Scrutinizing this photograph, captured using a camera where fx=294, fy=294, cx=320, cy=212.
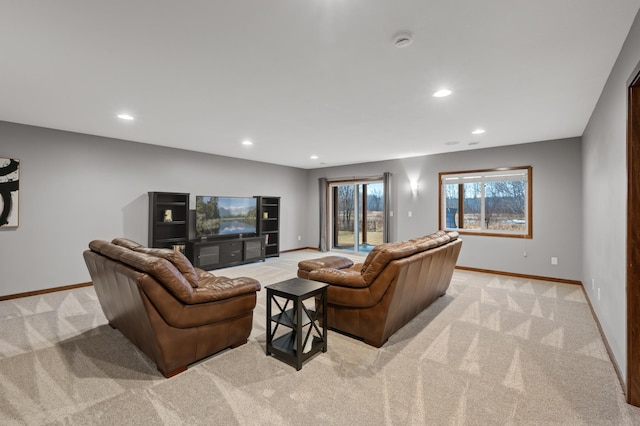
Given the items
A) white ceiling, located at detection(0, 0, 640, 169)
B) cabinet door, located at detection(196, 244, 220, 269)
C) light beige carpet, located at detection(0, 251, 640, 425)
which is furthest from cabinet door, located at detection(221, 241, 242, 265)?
light beige carpet, located at detection(0, 251, 640, 425)

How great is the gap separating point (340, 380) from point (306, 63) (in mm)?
2475

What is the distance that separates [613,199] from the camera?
2436mm

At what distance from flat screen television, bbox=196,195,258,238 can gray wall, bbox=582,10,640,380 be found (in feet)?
19.5

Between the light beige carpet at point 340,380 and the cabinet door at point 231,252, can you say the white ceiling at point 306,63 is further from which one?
the cabinet door at point 231,252

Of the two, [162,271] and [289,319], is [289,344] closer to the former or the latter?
[289,319]

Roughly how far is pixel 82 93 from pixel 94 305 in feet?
8.50

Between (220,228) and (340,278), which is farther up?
(220,228)

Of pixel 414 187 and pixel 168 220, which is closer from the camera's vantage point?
pixel 168 220

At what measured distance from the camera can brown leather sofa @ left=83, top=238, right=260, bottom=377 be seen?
2086mm

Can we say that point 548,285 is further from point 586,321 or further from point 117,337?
point 117,337

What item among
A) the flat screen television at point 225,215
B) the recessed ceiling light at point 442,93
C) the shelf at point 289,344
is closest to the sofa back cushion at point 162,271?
the shelf at point 289,344

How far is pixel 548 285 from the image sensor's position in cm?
479

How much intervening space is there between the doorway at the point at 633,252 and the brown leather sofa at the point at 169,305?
2.72 metres

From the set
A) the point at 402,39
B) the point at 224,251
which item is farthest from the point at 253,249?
the point at 402,39
